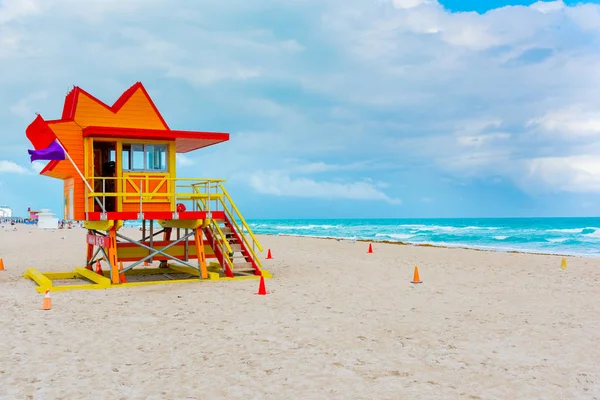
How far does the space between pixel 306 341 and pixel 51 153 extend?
403 inches

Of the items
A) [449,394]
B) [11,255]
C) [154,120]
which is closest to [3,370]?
[449,394]

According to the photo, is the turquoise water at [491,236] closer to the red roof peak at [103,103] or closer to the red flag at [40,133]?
the red roof peak at [103,103]

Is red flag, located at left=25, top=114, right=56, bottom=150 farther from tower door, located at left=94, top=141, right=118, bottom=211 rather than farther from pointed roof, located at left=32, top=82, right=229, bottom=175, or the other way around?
tower door, located at left=94, top=141, right=118, bottom=211

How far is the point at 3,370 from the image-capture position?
8.03m

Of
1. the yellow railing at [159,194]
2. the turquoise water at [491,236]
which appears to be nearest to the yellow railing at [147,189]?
the yellow railing at [159,194]

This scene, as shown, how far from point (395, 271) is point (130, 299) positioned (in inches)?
406

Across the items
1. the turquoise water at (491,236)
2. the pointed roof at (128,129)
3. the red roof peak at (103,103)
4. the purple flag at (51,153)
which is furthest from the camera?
the turquoise water at (491,236)

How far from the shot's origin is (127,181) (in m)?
17.1

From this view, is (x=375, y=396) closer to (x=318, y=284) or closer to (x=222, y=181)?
(x=318, y=284)

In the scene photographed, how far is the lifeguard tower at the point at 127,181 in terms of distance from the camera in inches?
650


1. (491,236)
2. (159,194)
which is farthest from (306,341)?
(491,236)

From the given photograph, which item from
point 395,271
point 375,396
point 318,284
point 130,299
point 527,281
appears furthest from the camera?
point 395,271

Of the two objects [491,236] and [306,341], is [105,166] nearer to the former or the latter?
[306,341]

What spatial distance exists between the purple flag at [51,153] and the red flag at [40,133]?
11.4 inches
